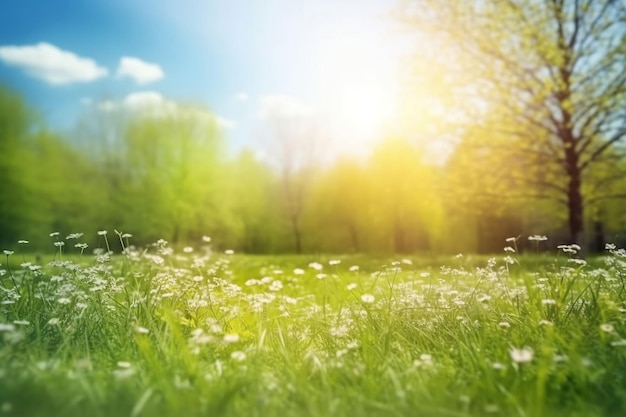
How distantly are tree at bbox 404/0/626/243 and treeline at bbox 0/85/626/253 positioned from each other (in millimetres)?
1297

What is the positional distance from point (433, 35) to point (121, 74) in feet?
55.2

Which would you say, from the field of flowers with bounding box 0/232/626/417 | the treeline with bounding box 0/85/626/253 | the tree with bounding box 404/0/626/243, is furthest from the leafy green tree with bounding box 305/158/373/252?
the field of flowers with bounding box 0/232/626/417

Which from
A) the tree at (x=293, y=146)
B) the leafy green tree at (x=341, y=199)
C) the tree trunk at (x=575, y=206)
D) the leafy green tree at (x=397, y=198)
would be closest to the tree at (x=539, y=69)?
the tree trunk at (x=575, y=206)

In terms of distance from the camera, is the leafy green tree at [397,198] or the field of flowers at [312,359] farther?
the leafy green tree at [397,198]

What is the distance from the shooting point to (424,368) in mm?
2939

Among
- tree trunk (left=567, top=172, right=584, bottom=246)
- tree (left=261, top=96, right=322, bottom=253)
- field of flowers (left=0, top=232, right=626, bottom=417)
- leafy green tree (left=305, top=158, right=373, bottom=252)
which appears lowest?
field of flowers (left=0, top=232, right=626, bottom=417)

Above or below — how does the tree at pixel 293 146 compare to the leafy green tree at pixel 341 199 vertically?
above

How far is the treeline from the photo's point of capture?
70.6ft

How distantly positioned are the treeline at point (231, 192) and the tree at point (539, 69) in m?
1.30

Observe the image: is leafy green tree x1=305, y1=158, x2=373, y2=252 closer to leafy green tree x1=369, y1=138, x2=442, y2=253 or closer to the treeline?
the treeline

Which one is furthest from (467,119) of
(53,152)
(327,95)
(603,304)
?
(53,152)

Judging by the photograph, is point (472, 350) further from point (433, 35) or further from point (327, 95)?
point (327, 95)

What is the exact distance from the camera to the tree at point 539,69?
13180 mm

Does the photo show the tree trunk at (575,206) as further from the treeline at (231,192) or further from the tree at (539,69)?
the treeline at (231,192)
